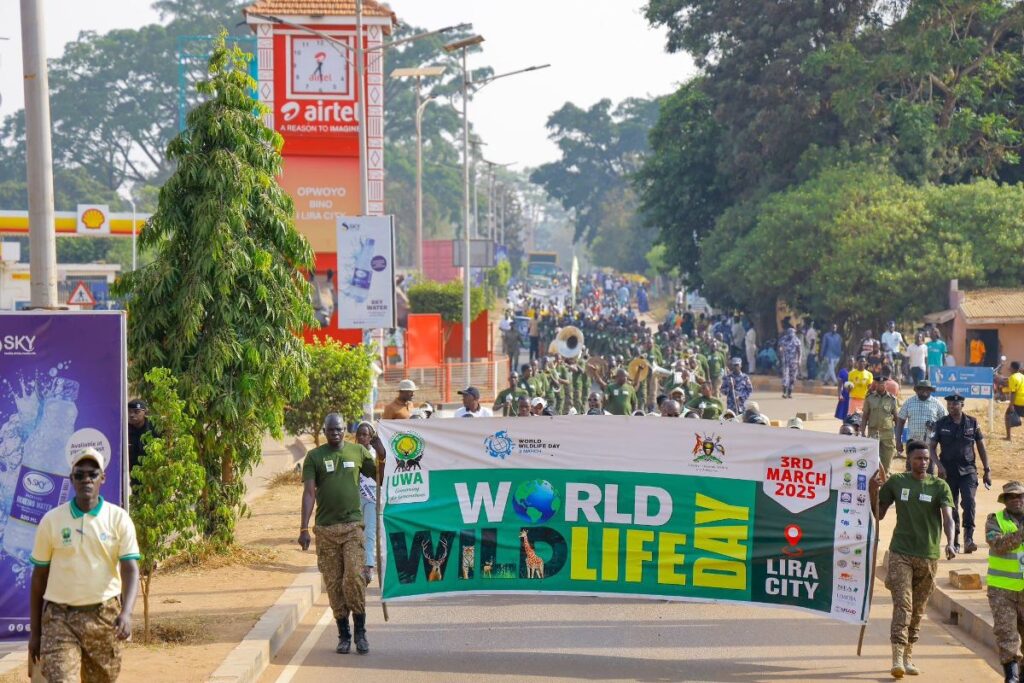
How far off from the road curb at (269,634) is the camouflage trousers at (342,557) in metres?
0.60

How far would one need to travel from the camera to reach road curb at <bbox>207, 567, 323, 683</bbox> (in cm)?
952

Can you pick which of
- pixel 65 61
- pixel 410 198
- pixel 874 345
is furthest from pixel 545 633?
pixel 410 198

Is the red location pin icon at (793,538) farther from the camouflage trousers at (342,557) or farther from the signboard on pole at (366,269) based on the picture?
the signboard on pole at (366,269)

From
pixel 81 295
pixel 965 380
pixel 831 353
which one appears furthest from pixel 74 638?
pixel 831 353

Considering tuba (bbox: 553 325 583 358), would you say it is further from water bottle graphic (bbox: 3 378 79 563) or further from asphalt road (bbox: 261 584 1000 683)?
water bottle graphic (bbox: 3 378 79 563)

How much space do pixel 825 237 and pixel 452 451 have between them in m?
31.2

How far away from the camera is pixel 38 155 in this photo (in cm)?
1016

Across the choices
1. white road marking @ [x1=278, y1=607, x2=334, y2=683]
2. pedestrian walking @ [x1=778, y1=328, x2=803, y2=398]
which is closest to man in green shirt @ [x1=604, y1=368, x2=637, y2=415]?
white road marking @ [x1=278, y1=607, x2=334, y2=683]

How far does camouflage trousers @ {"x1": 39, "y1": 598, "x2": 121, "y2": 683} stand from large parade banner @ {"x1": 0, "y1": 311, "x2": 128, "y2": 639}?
75.7 inches

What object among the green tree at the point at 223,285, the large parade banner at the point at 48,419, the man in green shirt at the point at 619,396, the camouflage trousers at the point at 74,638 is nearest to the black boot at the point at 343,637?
the large parade banner at the point at 48,419

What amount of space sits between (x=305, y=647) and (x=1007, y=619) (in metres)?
4.90

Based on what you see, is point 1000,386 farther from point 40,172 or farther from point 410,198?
point 410,198

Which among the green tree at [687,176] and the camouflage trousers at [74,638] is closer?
the camouflage trousers at [74,638]

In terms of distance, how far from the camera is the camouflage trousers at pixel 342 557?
34.2 ft
